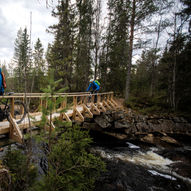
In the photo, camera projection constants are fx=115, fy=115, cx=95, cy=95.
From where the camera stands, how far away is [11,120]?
338 cm

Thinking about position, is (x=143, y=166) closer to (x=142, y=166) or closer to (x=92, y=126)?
(x=142, y=166)

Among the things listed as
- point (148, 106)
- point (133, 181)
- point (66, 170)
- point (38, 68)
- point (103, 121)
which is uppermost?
point (38, 68)

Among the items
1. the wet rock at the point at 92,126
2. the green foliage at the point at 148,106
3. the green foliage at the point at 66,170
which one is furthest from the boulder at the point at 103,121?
the green foliage at the point at 66,170

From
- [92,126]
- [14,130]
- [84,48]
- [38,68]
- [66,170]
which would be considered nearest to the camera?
[66,170]

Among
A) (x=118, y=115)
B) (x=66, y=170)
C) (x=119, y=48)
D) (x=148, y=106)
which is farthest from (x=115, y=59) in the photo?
(x=66, y=170)

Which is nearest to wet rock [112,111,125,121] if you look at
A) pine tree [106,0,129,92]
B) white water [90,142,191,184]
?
white water [90,142,191,184]

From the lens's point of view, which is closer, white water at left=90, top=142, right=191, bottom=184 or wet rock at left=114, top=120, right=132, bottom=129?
white water at left=90, top=142, right=191, bottom=184

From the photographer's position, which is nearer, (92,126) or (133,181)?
(133,181)

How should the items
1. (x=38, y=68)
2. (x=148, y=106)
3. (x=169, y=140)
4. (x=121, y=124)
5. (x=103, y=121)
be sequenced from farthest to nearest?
1. (x=148, y=106)
2. (x=103, y=121)
3. (x=121, y=124)
4. (x=169, y=140)
5. (x=38, y=68)

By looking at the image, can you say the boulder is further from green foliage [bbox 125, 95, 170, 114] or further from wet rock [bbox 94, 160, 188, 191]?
wet rock [bbox 94, 160, 188, 191]

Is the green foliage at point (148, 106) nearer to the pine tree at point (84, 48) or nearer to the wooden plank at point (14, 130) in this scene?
the pine tree at point (84, 48)

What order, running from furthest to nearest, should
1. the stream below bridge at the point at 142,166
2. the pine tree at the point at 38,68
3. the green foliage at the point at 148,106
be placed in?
the green foliage at the point at 148,106 → the stream below bridge at the point at 142,166 → the pine tree at the point at 38,68

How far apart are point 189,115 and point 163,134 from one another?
10.1 feet

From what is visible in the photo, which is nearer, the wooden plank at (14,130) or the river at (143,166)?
the wooden plank at (14,130)
